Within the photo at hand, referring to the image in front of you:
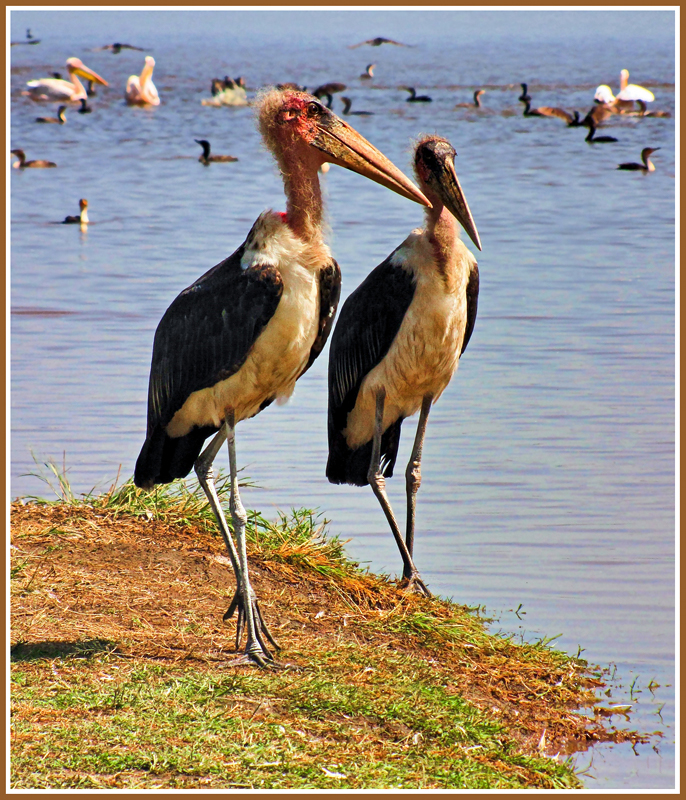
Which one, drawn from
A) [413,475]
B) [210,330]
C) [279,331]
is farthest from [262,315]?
[413,475]

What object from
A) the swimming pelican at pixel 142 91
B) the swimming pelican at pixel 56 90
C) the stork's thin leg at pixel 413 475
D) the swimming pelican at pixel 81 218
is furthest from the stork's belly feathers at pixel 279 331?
the swimming pelican at pixel 142 91

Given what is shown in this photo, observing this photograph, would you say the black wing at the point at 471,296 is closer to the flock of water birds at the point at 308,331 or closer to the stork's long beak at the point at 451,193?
the flock of water birds at the point at 308,331

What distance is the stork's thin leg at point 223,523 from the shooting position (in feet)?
15.3

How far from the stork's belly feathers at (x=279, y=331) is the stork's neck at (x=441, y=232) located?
3.19 ft

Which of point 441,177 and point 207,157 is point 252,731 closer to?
point 441,177

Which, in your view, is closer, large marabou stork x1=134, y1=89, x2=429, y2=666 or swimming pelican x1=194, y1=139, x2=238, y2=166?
large marabou stork x1=134, y1=89, x2=429, y2=666

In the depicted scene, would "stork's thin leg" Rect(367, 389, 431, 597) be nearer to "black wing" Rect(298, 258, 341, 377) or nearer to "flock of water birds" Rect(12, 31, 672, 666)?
"flock of water birds" Rect(12, 31, 672, 666)

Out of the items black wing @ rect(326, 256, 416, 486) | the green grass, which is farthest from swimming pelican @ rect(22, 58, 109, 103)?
the green grass

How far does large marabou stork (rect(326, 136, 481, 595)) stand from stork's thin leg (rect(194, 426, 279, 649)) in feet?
3.20

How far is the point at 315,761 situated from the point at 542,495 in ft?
10.6

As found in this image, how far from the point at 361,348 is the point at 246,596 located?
146 cm

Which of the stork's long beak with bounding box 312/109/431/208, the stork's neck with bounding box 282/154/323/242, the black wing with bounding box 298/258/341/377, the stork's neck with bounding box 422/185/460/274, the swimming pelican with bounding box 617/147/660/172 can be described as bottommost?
the black wing with bounding box 298/258/341/377

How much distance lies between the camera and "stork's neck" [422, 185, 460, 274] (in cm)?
541

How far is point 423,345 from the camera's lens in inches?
215
